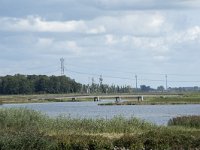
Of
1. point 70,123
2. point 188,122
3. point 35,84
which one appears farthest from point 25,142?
point 35,84

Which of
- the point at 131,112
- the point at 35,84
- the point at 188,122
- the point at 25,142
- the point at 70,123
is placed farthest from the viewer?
the point at 35,84

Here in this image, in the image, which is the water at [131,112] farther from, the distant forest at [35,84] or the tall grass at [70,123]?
the distant forest at [35,84]

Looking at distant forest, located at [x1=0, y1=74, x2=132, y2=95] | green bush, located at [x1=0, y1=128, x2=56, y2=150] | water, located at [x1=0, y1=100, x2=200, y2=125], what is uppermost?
distant forest, located at [x1=0, y1=74, x2=132, y2=95]

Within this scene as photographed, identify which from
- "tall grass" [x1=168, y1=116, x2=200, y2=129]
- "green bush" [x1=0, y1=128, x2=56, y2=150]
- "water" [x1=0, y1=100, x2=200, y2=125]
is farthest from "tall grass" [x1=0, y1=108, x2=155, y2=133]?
"green bush" [x1=0, y1=128, x2=56, y2=150]

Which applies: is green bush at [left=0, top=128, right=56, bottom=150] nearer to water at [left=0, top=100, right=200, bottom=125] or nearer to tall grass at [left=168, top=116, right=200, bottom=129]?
water at [left=0, top=100, right=200, bottom=125]

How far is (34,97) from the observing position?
501 ft

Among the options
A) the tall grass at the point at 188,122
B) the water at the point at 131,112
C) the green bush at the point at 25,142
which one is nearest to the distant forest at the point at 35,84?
the water at the point at 131,112

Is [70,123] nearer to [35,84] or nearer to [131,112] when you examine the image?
[131,112]

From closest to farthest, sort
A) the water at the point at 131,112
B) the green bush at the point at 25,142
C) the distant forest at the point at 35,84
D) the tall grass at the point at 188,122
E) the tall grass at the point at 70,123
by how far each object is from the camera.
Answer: the green bush at the point at 25,142 → the tall grass at the point at 70,123 → the tall grass at the point at 188,122 → the water at the point at 131,112 → the distant forest at the point at 35,84

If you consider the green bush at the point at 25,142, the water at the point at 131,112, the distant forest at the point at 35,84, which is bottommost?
the green bush at the point at 25,142

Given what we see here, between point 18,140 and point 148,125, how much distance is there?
15.1 metres

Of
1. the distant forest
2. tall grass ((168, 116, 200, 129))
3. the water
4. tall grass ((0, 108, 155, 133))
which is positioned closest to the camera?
tall grass ((0, 108, 155, 133))

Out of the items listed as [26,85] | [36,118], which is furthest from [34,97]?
[36,118]

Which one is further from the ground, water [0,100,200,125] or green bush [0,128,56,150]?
water [0,100,200,125]
